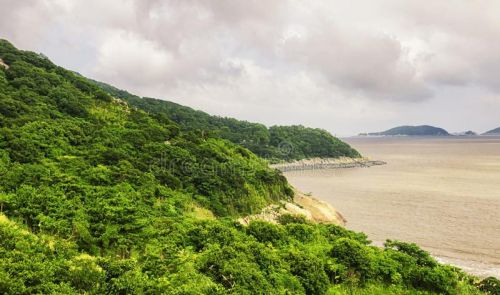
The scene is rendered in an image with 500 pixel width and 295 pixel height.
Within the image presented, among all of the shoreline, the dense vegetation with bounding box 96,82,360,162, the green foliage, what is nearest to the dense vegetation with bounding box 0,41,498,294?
the green foliage

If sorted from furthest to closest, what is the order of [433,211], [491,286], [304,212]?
[433,211]
[304,212]
[491,286]

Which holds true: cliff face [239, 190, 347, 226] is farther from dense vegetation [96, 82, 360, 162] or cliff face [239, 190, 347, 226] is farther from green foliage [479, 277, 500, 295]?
A: dense vegetation [96, 82, 360, 162]

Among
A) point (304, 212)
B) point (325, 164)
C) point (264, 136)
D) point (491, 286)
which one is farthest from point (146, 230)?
point (325, 164)

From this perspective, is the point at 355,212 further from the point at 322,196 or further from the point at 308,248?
the point at 308,248

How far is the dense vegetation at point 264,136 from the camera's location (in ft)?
468

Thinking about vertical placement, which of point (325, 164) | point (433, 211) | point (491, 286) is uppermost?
point (325, 164)

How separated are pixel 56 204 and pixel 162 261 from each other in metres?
11.1

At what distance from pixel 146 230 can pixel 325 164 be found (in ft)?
464

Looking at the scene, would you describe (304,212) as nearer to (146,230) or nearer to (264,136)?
(146,230)

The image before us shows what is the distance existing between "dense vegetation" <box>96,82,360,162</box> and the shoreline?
3.73 meters

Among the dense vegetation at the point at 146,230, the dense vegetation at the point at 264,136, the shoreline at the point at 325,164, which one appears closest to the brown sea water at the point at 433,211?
the dense vegetation at the point at 146,230

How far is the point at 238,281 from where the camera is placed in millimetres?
16375

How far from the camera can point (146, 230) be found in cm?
2370

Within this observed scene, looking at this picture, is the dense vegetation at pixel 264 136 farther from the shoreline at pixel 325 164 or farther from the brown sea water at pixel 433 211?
the brown sea water at pixel 433 211
